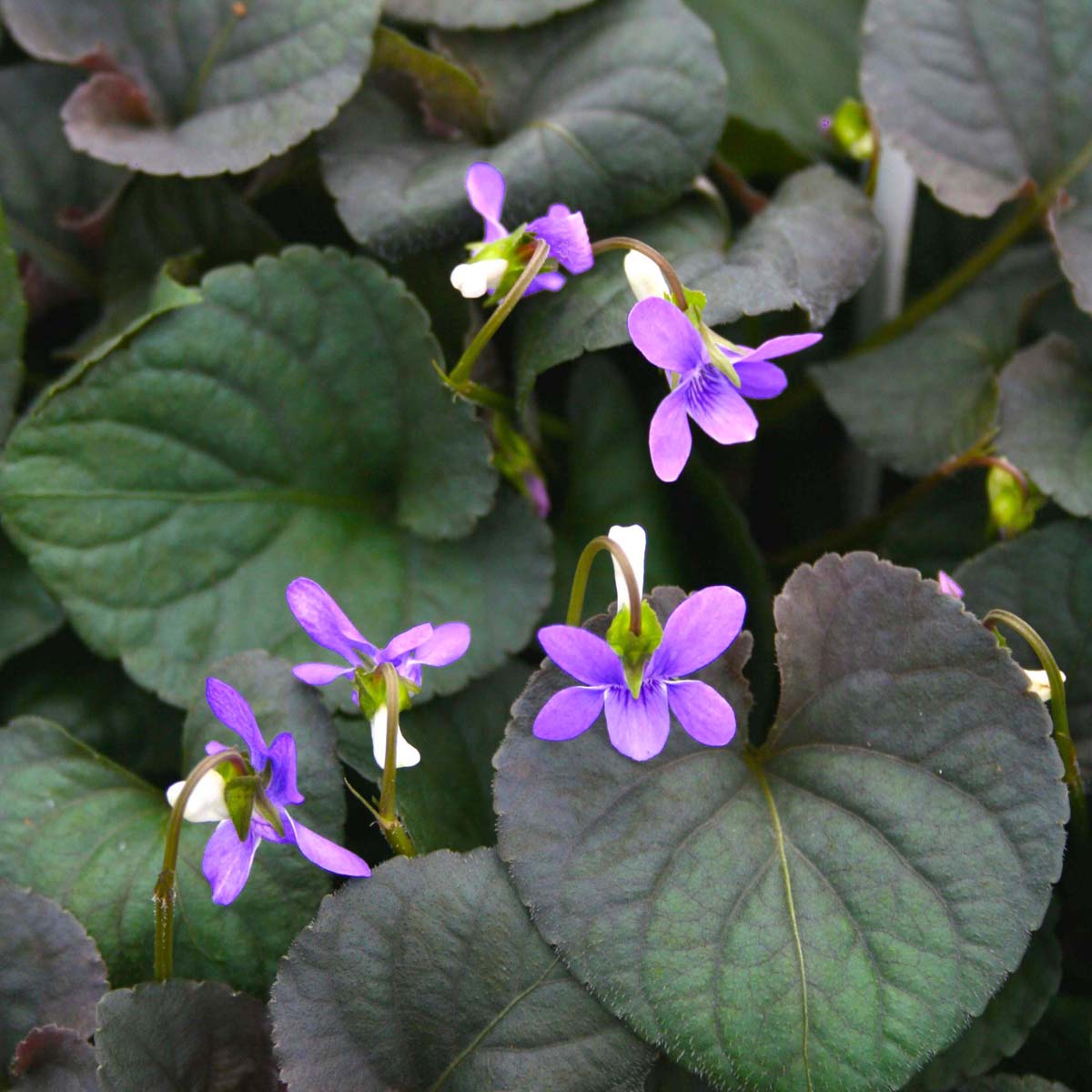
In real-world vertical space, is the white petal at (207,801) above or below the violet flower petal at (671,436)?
below

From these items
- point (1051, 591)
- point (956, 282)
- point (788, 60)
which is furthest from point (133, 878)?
point (788, 60)

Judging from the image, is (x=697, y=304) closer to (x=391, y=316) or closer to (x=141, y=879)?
(x=391, y=316)

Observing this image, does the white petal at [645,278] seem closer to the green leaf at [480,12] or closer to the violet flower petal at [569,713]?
the violet flower petal at [569,713]

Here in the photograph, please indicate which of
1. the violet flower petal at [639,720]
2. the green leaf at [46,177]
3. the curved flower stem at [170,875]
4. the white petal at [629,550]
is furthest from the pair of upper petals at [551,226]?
the green leaf at [46,177]

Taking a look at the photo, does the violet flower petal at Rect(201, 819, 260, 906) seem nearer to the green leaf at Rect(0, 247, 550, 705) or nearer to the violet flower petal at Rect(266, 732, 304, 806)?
the violet flower petal at Rect(266, 732, 304, 806)

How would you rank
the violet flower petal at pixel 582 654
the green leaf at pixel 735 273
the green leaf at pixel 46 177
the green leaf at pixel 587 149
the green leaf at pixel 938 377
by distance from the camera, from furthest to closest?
1. the green leaf at pixel 46 177
2. the green leaf at pixel 938 377
3. the green leaf at pixel 587 149
4. the green leaf at pixel 735 273
5. the violet flower petal at pixel 582 654
